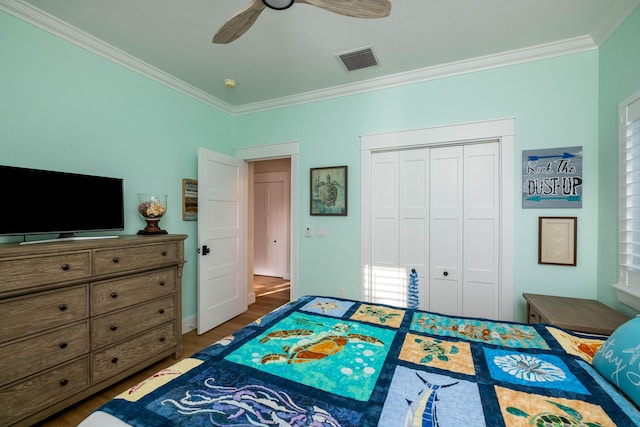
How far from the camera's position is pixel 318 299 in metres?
2.02

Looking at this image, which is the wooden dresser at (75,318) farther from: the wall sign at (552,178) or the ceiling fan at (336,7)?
the wall sign at (552,178)

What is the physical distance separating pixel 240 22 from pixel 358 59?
4.40 ft

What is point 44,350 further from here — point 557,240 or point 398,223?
point 557,240

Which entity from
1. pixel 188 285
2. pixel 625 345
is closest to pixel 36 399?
pixel 188 285

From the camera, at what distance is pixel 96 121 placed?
90.9 inches

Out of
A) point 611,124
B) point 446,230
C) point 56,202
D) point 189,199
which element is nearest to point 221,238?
point 189,199

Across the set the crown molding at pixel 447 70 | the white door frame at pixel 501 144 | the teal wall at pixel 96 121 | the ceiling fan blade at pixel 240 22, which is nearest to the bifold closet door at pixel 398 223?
the white door frame at pixel 501 144

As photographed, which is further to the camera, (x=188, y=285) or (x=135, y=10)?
(x=188, y=285)

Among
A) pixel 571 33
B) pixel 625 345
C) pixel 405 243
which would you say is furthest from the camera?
pixel 405 243

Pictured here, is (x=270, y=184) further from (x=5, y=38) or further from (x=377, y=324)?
(x=377, y=324)

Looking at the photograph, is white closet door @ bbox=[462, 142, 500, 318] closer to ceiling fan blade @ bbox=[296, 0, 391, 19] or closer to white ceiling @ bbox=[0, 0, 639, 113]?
white ceiling @ bbox=[0, 0, 639, 113]

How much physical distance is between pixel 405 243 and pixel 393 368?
74.0 inches

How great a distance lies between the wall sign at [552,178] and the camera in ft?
7.37

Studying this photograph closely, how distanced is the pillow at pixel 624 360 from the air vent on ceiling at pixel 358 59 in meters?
2.43
